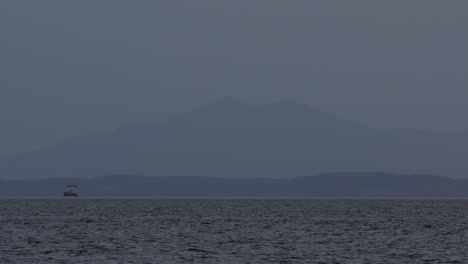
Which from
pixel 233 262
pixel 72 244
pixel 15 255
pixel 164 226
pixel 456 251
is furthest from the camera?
pixel 164 226

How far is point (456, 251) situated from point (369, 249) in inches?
321

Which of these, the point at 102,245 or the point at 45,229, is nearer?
the point at 102,245

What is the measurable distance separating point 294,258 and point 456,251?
17527 millimetres

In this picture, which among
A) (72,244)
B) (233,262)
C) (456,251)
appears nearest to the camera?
(233,262)

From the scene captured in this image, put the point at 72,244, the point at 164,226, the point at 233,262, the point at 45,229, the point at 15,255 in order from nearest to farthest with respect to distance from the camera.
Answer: the point at 233,262 < the point at 15,255 < the point at 72,244 < the point at 45,229 < the point at 164,226

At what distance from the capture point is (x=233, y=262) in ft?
236

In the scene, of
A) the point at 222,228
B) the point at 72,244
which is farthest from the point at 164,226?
the point at 72,244

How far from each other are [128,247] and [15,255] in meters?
12.3

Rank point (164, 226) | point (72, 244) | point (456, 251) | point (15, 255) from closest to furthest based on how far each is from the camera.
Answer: point (15, 255) < point (456, 251) < point (72, 244) < point (164, 226)

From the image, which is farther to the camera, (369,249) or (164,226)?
(164,226)

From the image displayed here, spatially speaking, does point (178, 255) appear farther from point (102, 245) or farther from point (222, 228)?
point (222, 228)

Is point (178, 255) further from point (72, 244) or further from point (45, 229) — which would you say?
point (45, 229)

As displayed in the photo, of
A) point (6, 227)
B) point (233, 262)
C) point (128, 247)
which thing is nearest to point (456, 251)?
point (233, 262)

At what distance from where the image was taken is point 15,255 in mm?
77250
